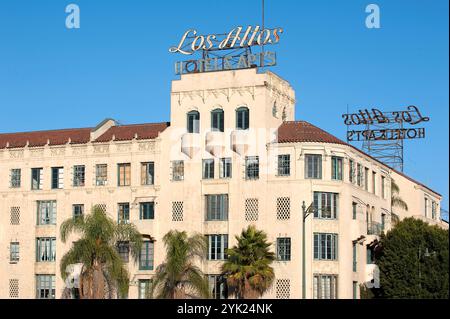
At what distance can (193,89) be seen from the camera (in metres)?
93.4

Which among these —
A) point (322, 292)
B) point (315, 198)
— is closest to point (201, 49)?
point (315, 198)

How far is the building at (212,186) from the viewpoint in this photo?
88.1 meters

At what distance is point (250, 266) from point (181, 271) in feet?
19.1

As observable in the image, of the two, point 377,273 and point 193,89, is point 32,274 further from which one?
point 377,273

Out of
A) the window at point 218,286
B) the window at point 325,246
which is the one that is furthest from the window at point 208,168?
the window at point 325,246

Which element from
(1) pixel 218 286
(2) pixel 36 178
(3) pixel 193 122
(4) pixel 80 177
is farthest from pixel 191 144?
(2) pixel 36 178

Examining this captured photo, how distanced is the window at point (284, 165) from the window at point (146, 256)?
1260 cm

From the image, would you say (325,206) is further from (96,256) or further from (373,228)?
(96,256)

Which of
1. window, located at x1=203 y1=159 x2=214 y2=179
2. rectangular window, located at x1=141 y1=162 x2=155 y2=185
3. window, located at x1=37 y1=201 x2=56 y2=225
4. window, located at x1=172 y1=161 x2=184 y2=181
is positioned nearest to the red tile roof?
window, located at x1=203 y1=159 x2=214 y2=179

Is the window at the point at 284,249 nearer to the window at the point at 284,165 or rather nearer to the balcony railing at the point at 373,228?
the window at the point at 284,165

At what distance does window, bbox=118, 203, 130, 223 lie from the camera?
9362 centimetres

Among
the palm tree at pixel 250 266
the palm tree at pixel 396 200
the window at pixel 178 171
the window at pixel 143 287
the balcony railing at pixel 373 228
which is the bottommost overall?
the window at pixel 143 287

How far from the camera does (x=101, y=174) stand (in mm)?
95188

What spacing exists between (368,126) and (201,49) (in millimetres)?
27602
